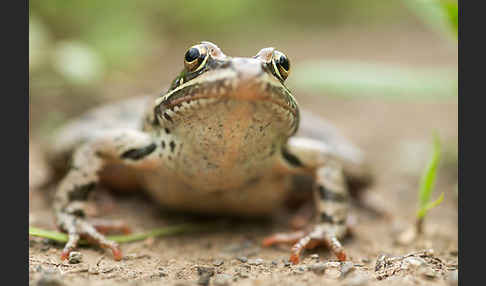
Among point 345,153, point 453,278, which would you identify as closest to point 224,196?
point 345,153

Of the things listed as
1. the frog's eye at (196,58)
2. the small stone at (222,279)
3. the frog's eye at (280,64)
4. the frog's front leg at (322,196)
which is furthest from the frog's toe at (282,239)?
the frog's eye at (196,58)

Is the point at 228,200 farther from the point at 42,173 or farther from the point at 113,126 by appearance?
the point at 42,173

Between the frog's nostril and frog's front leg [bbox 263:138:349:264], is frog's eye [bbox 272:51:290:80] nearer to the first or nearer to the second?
the frog's nostril

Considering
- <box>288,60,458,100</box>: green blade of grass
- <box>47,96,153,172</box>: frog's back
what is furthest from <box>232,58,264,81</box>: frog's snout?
<box>288,60,458,100</box>: green blade of grass

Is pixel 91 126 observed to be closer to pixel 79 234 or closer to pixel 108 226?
pixel 108 226

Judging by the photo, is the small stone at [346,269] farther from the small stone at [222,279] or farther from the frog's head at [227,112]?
the frog's head at [227,112]

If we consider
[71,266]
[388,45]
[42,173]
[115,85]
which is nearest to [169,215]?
[71,266]
